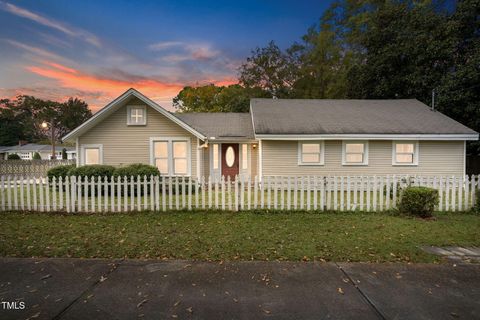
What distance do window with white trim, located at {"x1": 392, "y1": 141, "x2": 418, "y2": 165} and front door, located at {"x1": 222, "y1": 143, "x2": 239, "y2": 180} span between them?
8585mm

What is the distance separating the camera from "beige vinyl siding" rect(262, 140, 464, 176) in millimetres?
13250

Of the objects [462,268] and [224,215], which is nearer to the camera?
[462,268]

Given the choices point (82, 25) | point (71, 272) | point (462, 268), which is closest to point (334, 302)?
point (462, 268)

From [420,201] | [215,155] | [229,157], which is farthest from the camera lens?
[229,157]

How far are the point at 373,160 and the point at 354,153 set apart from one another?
3.39ft

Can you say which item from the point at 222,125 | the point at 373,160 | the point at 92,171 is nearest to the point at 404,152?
the point at 373,160

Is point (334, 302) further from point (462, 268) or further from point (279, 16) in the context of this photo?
point (279, 16)

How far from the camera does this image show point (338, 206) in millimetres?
8438

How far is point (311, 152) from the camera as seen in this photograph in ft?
44.0

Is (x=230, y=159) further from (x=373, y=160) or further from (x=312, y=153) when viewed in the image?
(x=373, y=160)

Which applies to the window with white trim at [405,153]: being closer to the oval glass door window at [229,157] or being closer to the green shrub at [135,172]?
the oval glass door window at [229,157]

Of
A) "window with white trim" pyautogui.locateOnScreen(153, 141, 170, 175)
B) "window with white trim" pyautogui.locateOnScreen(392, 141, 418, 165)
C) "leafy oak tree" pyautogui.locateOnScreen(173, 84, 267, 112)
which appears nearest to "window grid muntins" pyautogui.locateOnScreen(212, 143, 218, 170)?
"window with white trim" pyautogui.locateOnScreen(153, 141, 170, 175)

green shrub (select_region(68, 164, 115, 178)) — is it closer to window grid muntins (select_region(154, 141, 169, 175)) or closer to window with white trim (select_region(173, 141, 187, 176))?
window grid muntins (select_region(154, 141, 169, 175))

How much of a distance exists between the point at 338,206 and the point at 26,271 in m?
8.05
